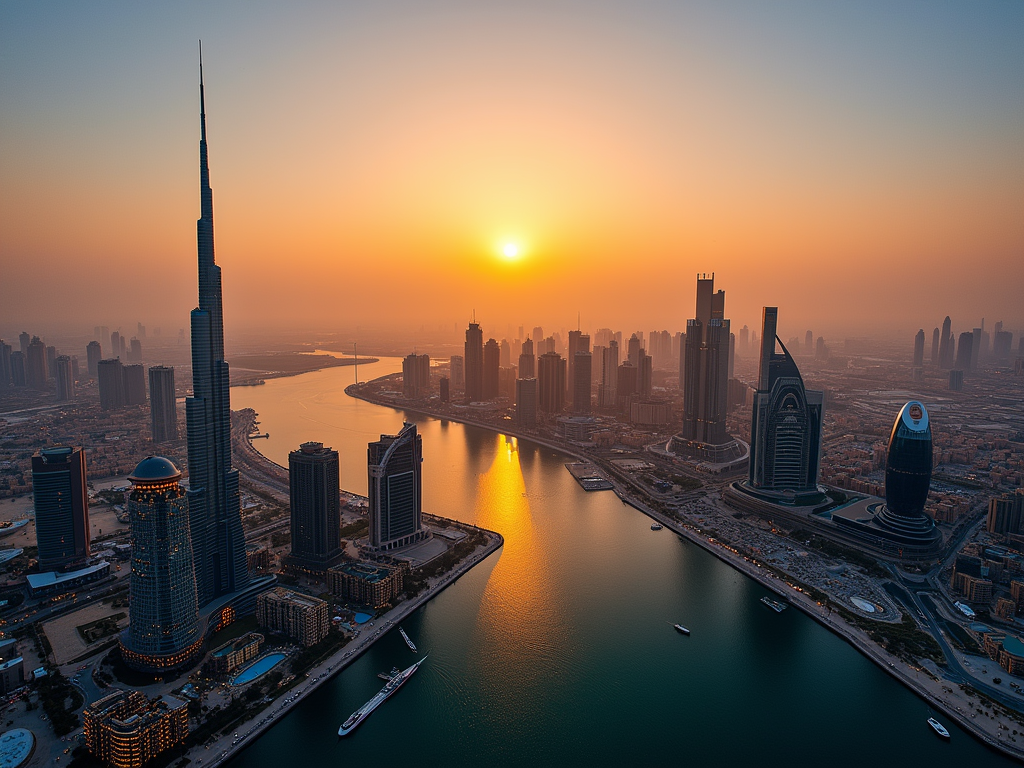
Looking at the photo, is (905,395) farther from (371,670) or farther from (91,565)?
(91,565)

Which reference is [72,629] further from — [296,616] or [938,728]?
[938,728]

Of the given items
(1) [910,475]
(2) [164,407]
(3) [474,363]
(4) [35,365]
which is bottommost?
A: (2) [164,407]

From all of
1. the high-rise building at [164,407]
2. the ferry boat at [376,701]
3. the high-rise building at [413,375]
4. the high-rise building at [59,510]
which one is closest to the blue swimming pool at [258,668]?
the ferry boat at [376,701]

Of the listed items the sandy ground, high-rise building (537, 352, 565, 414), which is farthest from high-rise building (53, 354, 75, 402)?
the sandy ground

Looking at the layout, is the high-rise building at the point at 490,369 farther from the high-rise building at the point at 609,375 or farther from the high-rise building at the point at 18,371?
the high-rise building at the point at 18,371

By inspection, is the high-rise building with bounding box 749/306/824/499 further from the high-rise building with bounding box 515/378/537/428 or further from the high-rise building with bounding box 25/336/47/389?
the high-rise building with bounding box 25/336/47/389

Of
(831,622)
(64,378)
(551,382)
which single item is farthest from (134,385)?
(831,622)
